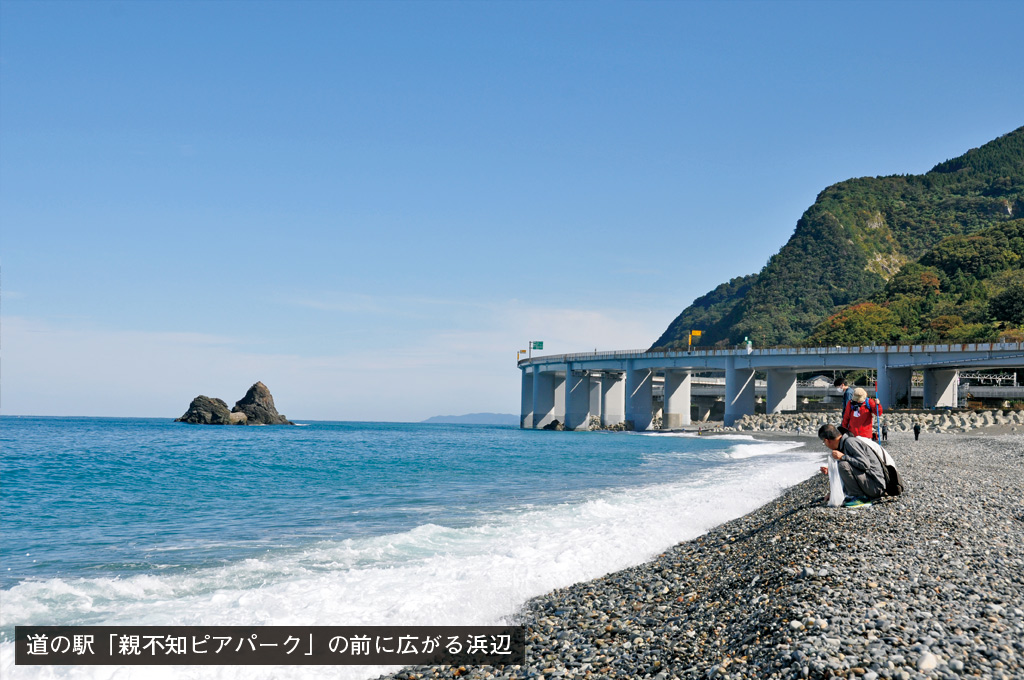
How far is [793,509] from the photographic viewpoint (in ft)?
41.2

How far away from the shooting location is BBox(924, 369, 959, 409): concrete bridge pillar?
67000 millimetres

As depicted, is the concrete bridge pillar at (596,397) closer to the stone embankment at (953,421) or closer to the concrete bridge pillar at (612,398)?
the concrete bridge pillar at (612,398)

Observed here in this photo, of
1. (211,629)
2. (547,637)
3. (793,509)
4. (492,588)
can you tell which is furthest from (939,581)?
(211,629)

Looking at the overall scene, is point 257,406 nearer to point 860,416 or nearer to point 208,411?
point 208,411

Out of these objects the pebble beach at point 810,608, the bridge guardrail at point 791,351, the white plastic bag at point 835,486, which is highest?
the bridge guardrail at point 791,351

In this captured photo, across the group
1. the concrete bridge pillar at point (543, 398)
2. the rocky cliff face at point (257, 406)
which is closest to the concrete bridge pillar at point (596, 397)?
the concrete bridge pillar at point (543, 398)

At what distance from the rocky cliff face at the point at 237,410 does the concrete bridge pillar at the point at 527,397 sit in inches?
1714

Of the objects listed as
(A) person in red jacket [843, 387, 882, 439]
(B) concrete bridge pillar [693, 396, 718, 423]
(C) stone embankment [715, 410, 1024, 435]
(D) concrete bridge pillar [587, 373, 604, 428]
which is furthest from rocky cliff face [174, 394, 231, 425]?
(A) person in red jacket [843, 387, 882, 439]

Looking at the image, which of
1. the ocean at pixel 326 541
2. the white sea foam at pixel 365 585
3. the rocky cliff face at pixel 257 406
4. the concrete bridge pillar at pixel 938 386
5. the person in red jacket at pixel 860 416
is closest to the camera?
the white sea foam at pixel 365 585

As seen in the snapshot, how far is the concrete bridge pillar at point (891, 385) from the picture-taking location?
209 feet

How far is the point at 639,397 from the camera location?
94.8 m

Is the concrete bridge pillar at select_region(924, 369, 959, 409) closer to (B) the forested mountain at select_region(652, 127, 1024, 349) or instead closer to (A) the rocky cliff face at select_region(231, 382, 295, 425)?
(B) the forested mountain at select_region(652, 127, 1024, 349)

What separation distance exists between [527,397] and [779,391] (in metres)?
48.9

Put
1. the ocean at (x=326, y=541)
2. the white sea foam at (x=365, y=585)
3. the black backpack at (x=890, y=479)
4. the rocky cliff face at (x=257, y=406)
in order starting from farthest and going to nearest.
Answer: the rocky cliff face at (x=257, y=406) < the black backpack at (x=890, y=479) < the ocean at (x=326, y=541) < the white sea foam at (x=365, y=585)
